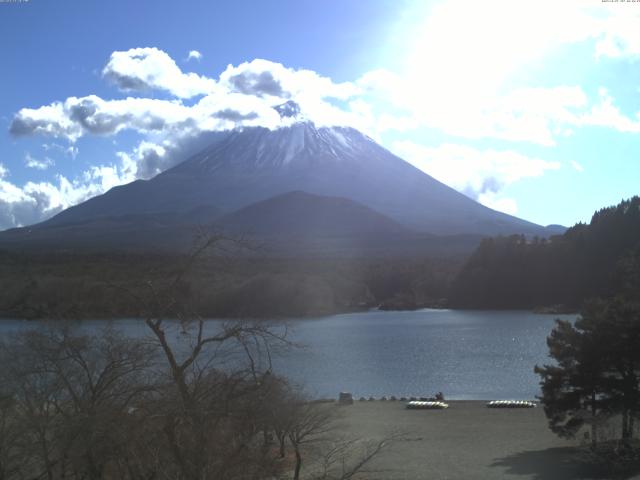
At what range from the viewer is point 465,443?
1545 cm

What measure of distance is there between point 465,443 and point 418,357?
56.1 feet

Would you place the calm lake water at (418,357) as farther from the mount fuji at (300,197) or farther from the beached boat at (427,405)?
the mount fuji at (300,197)

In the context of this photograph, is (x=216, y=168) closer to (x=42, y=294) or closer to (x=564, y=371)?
(x=42, y=294)

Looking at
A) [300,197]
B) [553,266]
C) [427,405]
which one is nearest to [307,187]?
[300,197]

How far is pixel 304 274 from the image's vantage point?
56.9m

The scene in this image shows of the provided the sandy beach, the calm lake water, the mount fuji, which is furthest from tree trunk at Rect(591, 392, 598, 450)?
the mount fuji

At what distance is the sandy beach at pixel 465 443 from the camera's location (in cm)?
1245

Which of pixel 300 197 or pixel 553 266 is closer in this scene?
pixel 553 266

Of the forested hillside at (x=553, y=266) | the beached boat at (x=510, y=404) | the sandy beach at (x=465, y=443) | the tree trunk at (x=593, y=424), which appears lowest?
the sandy beach at (x=465, y=443)

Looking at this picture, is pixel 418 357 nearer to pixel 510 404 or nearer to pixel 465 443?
pixel 510 404

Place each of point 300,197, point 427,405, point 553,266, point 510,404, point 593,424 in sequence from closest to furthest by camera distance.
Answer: point 593,424 → point 510,404 → point 427,405 → point 553,266 → point 300,197

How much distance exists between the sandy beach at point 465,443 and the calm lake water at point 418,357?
86.7 inches

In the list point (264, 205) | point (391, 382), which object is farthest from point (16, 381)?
point (264, 205)

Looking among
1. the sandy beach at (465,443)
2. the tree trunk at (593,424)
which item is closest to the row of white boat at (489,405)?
the sandy beach at (465,443)
